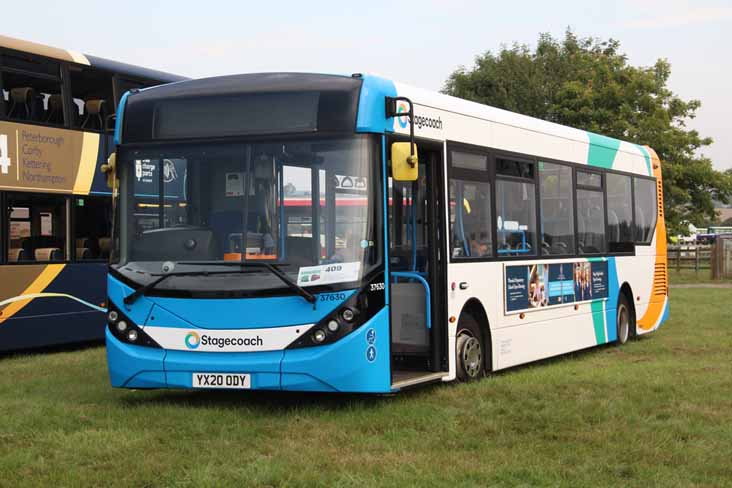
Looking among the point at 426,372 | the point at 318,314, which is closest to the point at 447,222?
the point at 426,372

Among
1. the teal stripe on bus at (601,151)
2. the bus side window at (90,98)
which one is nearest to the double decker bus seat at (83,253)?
the bus side window at (90,98)

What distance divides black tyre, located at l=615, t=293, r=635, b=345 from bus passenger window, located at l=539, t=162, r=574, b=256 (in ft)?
8.51

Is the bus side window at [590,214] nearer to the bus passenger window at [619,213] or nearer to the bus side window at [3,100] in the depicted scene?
the bus passenger window at [619,213]

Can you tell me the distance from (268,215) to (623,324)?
9.08 meters

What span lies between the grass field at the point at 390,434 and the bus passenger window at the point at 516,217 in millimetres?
1506

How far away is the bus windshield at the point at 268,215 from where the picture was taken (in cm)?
1021

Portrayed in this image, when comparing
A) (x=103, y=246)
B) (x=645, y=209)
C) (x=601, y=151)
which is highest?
(x=601, y=151)

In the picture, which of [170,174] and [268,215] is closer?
[268,215]

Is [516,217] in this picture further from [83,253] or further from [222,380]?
[83,253]

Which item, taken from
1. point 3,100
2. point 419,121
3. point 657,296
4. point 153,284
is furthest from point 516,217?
point 3,100

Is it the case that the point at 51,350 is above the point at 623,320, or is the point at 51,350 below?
below

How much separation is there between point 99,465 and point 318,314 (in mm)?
2673

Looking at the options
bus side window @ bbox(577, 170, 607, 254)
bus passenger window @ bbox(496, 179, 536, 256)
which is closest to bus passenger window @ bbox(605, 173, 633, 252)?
bus side window @ bbox(577, 170, 607, 254)

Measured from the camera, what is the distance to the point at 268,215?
406 inches
